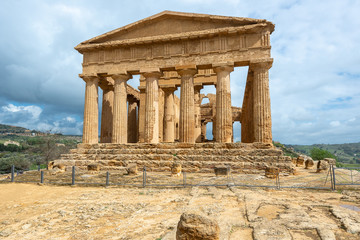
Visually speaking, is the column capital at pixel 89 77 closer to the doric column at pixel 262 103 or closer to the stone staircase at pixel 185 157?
the stone staircase at pixel 185 157

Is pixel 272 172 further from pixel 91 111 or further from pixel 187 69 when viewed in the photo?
pixel 91 111

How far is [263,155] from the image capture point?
42.0 feet

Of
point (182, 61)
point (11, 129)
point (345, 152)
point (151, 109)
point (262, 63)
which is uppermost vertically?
point (11, 129)

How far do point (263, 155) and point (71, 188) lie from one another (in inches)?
383

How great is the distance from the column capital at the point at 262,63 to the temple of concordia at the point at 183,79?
6 cm

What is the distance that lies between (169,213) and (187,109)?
1150 centimetres

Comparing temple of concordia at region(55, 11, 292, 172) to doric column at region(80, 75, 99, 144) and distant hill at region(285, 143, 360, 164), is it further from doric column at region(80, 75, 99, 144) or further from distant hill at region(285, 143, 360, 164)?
distant hill at region(285, 143, 360, 164)

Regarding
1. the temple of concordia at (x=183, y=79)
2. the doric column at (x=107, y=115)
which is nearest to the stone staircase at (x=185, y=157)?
the temple of concordia at (x=183, y=79)

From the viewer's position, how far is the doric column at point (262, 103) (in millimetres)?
14812

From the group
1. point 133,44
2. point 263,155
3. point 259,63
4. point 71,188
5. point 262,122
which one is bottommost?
point 71,188

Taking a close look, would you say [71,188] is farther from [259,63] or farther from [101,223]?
[259,63]

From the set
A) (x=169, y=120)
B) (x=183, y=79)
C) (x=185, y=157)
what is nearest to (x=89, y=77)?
(x=183, y=79)

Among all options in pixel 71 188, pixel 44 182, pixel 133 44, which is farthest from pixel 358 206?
pixel 133 44

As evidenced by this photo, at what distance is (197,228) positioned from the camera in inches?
120
